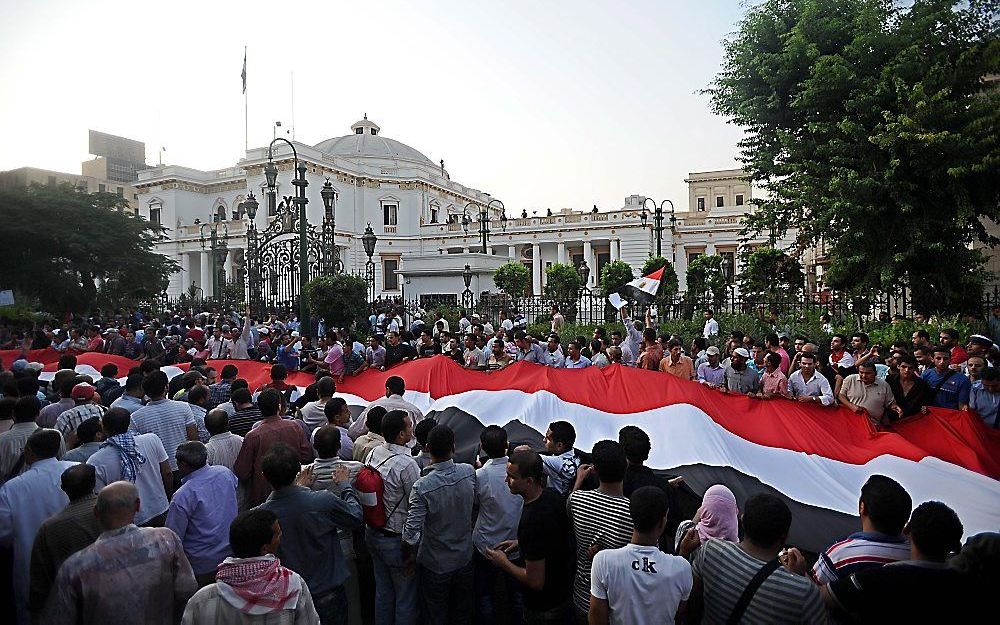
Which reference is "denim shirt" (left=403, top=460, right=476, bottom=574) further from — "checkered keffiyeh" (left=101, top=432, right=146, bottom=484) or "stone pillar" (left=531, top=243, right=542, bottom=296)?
"stone pillar" (left=531, top=243, right=542, bottom=296)

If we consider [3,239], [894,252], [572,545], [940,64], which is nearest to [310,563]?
[572,545]

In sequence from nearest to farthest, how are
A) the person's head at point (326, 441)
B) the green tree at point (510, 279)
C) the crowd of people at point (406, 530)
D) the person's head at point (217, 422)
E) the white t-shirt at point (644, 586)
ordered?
the crowd of people at point (406, 530)
the white t-shirt at point (644, 586)
the person's head at point (326, 441)
the person's head at point (217, 422)
the green tree at point (510, 279)

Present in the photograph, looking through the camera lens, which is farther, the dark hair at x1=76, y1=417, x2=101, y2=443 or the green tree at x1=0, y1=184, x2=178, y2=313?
the green tree at x1=0, y1=184, x2=178, y2=313

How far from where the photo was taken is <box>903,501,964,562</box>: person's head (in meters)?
2.82

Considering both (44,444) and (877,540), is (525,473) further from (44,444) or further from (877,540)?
(44,444)

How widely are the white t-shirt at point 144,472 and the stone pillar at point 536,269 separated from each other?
144ft

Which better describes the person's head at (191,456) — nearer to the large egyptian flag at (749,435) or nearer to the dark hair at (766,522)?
the large egyptian flag at (749,435)

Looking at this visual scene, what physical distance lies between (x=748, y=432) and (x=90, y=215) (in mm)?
26157

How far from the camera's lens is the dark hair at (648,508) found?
3.06 m

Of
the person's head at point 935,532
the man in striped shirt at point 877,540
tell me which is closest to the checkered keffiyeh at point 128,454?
the man in striped shirt at point 877,540

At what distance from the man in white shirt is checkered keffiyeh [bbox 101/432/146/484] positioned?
3612 mm

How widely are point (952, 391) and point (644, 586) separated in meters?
6.13

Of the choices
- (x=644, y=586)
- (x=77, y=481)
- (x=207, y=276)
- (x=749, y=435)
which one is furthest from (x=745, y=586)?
(x=207, y=276)

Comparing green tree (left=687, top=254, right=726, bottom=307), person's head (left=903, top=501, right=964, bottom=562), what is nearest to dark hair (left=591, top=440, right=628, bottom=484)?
person's head (left=903, top=501, right=964, bottom=562)
